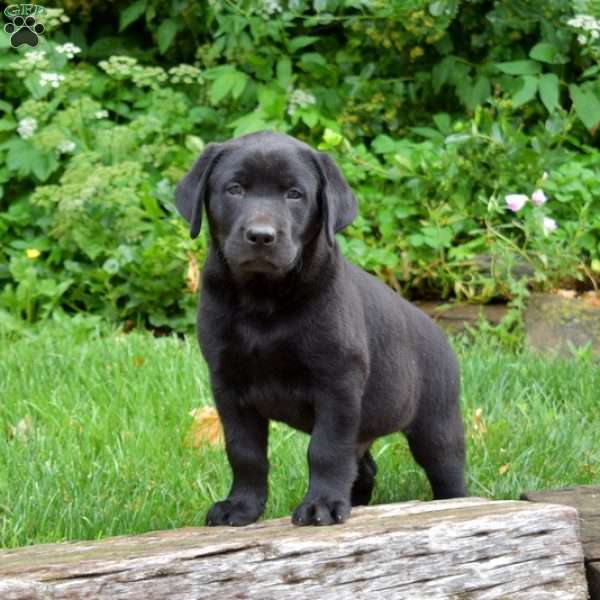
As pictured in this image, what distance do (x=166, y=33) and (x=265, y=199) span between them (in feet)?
17.3

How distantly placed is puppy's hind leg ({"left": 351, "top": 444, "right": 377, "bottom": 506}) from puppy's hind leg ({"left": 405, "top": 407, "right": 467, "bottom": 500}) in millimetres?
178

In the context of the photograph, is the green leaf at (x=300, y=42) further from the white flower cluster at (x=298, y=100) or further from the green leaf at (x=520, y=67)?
the green leaf at (x=520, y=67)

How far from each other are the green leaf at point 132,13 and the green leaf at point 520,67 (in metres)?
2.45

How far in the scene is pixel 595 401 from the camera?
17.8 feet

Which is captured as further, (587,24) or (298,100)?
(298,100)

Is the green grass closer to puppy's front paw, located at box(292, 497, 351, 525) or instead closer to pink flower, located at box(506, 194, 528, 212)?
puppy's front paw, located at box(292, 497, 351, 525)

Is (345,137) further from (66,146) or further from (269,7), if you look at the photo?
(66,146)

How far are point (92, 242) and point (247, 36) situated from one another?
1691 mm

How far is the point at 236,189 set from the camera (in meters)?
3.33

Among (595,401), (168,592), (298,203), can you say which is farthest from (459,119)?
(168,592)

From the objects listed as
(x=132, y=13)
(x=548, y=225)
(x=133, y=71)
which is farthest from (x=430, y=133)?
(x=132, y=13)

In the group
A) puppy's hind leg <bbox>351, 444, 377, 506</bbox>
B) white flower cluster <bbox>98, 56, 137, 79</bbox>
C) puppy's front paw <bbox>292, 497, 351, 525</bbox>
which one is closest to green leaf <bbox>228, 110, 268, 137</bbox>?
white flower cluster <bbox>98, 56, 137, 79</bbox>

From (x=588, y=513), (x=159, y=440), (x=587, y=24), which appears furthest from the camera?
(x=587, y=24)

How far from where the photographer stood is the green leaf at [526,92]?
7.17 meters
